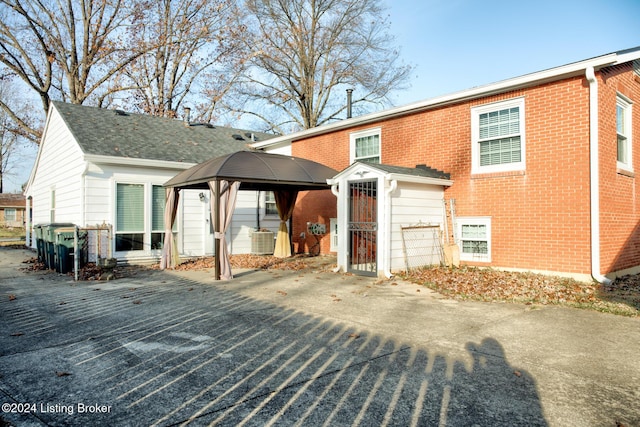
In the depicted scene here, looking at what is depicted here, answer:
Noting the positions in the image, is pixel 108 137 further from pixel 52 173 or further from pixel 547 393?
pixel 547 393

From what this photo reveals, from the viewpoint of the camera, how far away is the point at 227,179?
29.1ft

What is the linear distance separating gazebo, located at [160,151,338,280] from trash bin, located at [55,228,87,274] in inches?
77.2

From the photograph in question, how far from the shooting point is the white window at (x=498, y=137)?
8.91 m

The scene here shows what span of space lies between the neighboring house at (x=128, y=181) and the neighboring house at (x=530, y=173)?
5136 millimetres

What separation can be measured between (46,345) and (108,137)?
31.1 ft

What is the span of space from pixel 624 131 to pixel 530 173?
2.72 meters

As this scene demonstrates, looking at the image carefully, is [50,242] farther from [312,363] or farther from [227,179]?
[312,363]

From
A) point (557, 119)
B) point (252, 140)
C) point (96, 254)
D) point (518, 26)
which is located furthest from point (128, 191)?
point (518, 26)

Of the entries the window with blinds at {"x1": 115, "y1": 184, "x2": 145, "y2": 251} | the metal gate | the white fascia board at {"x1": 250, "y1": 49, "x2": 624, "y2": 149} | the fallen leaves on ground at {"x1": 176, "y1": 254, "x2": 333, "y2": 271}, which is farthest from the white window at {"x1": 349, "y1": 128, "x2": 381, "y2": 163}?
the window with blinds at {"x1": 115, "y1": 184, "x2": 145, "y2": 251}

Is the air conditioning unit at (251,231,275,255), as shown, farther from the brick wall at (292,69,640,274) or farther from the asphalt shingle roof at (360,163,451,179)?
the brick wall at (292,69,640,274)

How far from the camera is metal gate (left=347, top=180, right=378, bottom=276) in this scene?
9586mm

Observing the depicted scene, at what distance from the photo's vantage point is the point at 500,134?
9.22 m

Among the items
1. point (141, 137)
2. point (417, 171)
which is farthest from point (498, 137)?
point (141, 137)

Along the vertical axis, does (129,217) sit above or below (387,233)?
above
